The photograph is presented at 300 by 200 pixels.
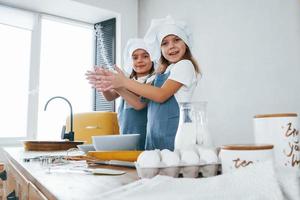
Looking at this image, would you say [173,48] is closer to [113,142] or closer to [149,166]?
[113,142]

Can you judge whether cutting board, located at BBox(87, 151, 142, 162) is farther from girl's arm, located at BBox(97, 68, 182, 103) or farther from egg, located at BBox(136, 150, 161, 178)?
girl's arm, located at BBox(97, 68, 182, 103)

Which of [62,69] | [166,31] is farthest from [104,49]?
[166,31]

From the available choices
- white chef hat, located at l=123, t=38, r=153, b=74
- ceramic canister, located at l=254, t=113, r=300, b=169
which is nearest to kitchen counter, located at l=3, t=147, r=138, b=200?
ceramic canister, located at l=254, t=113, r=300, b=169

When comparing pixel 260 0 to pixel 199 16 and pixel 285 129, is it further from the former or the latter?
pixel 285 129

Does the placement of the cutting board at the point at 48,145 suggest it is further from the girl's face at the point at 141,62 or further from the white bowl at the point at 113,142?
the white bowl at the point at 113,142

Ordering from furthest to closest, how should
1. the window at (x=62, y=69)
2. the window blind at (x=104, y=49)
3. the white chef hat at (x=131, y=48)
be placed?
the window blind at (x=104, y=49)
the window at (x=62, y=69)
the white chef hat at (x=131, y=48)

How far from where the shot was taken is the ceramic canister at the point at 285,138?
536 mm

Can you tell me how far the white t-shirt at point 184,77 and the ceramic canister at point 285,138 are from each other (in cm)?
63

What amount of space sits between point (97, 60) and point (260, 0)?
2053 mm

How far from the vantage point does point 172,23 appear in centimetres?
129

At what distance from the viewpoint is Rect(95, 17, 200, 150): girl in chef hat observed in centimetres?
105

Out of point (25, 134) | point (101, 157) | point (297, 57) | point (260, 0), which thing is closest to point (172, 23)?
point (101, 157)

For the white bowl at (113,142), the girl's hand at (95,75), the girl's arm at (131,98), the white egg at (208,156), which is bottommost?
the white egg at (208,156)

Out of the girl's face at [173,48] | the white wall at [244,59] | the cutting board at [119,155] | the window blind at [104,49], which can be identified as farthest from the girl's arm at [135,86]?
the window blind at [104,49]
